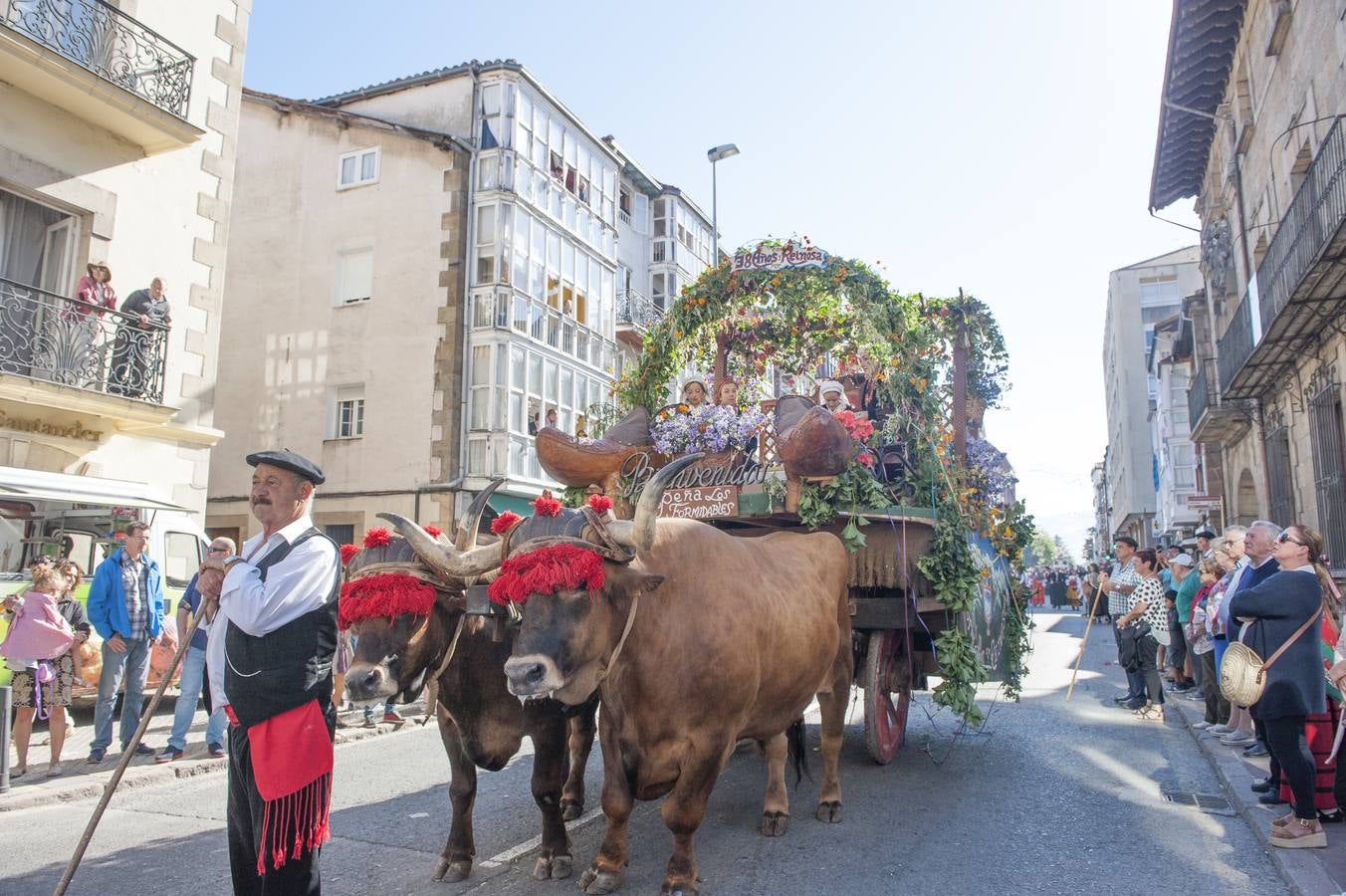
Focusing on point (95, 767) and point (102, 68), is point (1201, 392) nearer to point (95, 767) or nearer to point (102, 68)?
point (102, 68)

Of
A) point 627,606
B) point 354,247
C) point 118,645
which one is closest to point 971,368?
point 627,606

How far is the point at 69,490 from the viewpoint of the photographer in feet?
33.1

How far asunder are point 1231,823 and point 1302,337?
10.2m

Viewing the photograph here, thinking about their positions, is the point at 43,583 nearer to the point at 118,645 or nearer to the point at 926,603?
the point at 118,645

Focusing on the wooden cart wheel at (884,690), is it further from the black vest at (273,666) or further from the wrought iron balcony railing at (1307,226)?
the wrought iron balcony railing at (1307,226)

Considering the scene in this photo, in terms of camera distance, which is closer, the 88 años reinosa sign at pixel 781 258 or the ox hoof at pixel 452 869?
the ox hoof at pixel 452 869

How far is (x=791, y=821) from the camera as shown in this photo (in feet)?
19.3

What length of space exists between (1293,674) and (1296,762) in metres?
0.49

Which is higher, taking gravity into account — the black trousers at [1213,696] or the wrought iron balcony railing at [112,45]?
the wrought iron balcony railing at [112,45]

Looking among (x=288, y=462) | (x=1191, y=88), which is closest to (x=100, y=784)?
(x=288, y=462)

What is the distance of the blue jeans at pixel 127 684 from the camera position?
8023mm

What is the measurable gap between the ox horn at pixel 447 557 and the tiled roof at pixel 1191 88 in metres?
18.9

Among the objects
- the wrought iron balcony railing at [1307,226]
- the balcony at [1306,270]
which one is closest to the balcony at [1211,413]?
the balcony at [1306,270]

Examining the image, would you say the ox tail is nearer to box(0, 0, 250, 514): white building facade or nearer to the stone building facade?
the stone building facade
